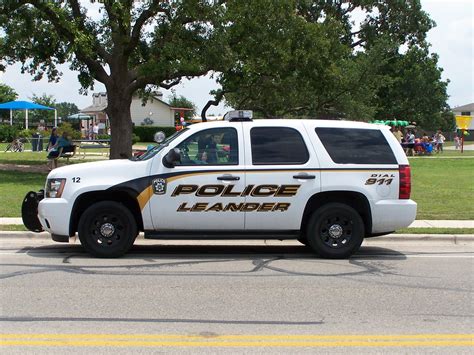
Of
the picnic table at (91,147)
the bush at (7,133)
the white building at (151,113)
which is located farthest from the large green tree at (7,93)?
the picnic table at (91,147)

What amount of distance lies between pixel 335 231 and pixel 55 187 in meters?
3.95

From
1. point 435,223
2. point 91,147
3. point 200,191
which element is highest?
point 91,147

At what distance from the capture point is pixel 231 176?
862 cm

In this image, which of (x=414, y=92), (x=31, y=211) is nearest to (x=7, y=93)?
(x=414, y=92)

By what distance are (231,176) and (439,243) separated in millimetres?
4209

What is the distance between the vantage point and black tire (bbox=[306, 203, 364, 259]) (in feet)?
28.8

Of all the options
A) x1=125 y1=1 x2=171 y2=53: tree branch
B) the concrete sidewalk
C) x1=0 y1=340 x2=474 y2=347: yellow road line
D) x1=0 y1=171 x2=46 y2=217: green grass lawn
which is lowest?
x1=0 y1=340 x2=474 y2=347: yellow road line

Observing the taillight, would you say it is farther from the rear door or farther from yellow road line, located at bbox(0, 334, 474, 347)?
yellow road line, located at bbox(0, 334, 474, 347)

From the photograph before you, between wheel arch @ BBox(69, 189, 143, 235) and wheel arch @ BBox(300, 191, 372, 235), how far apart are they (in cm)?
236

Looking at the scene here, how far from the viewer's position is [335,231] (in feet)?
29.1

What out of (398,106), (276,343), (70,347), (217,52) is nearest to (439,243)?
(276,343)

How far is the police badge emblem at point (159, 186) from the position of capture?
856cm

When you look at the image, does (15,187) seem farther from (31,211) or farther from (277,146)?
(277,146)

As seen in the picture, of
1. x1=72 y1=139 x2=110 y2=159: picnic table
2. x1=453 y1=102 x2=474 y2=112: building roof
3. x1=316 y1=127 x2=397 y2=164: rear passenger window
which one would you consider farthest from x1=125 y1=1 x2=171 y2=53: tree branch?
x1=453 y1=102 x2=474 y2=112: building roof
